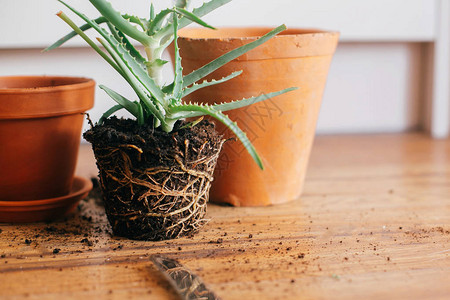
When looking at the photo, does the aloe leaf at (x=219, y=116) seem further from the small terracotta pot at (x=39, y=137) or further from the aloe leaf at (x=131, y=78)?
the small terracotta pot at (x=39, y=137)

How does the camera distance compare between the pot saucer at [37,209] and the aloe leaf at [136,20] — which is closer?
the aloe leaf at [136,20]

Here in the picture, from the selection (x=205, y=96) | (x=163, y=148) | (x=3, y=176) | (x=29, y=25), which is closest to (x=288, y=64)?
(x=205, y=96)

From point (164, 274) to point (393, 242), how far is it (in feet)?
1.27

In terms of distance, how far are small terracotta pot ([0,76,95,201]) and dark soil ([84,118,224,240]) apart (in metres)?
0.11

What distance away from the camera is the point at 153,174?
775 millimetres

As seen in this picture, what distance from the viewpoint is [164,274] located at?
0.69 meters

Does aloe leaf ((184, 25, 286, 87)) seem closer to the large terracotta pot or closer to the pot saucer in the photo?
the large terracotta pot

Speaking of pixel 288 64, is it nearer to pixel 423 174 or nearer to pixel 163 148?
pixel 163 148

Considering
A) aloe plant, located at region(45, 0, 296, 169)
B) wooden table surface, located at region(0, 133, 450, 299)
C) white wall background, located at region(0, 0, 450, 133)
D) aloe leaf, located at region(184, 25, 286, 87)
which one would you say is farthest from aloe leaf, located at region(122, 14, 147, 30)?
white wall background, located at region(0, 0, 450, 133)

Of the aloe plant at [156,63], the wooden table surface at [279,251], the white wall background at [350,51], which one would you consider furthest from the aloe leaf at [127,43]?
the white wall background at [350,51]

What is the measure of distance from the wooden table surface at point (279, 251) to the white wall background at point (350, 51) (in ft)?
Result: 1.73

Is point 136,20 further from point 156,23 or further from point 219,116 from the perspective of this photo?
point 219,116

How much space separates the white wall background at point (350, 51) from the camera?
1353mm

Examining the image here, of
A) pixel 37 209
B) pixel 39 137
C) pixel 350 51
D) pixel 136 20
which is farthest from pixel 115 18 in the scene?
pixel 350 51
